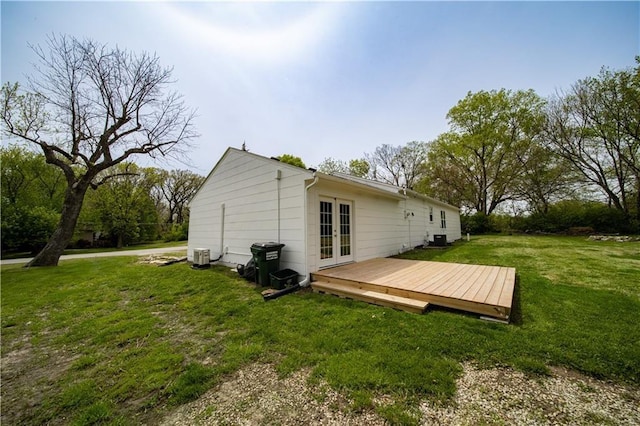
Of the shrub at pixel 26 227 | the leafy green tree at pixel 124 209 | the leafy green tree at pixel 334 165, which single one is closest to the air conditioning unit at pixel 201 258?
the shrub at pixel 26 227

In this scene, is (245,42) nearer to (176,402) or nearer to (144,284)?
(144,284)

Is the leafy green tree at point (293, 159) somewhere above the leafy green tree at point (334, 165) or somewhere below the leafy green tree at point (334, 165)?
below

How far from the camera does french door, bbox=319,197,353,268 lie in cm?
572

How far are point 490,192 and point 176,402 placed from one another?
26.6 meters

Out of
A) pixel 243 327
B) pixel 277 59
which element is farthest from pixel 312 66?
pixel 243 327

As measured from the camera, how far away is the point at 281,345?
275 centimetres

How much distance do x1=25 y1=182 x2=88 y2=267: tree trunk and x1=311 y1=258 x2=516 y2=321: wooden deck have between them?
10851mm

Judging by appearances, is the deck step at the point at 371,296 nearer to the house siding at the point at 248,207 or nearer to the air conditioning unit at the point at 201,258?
the house siding at the point at 248,207

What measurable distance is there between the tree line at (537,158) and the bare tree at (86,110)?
17.9 metres

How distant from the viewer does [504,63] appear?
311 inches

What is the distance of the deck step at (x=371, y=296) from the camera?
3504 mm

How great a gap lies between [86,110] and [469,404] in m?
14.2

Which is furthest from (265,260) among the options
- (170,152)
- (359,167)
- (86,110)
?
(359,167)

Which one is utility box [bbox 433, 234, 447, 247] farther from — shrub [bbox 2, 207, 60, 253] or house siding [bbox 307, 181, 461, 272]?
shrub [bbox 2, 207, 60, 253]
